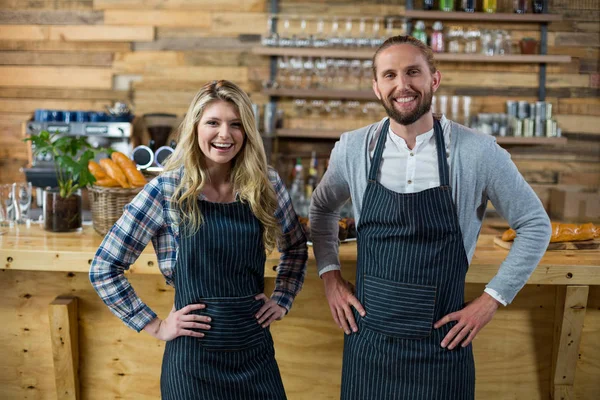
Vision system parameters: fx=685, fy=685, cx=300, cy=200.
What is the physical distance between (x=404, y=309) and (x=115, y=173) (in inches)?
49.6

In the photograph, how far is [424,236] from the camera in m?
1.83

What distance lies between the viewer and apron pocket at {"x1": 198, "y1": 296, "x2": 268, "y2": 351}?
1790mm

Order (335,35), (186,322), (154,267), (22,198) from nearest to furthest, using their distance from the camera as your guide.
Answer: (186,322), (154,267), (22,198), (335,35)

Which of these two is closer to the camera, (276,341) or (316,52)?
(276,341)

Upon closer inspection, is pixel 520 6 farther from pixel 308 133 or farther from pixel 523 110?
pixel 308 133

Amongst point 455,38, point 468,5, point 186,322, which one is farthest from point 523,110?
point 186,322

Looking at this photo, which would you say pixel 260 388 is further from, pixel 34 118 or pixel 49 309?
pixel 34 118

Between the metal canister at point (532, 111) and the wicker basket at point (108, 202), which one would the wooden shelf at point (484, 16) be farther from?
the wicker basket at point (108, 202)

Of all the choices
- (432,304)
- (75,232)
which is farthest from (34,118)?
(432,304)

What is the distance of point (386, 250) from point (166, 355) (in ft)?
2.17

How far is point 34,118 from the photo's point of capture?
4.94 metres

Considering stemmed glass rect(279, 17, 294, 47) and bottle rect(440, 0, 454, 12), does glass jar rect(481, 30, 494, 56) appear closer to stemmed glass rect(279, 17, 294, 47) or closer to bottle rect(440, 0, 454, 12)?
bottle rect(440, 0, 454, 12)

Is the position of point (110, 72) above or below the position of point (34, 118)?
above

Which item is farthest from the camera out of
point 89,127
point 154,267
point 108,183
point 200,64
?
point 200,64
